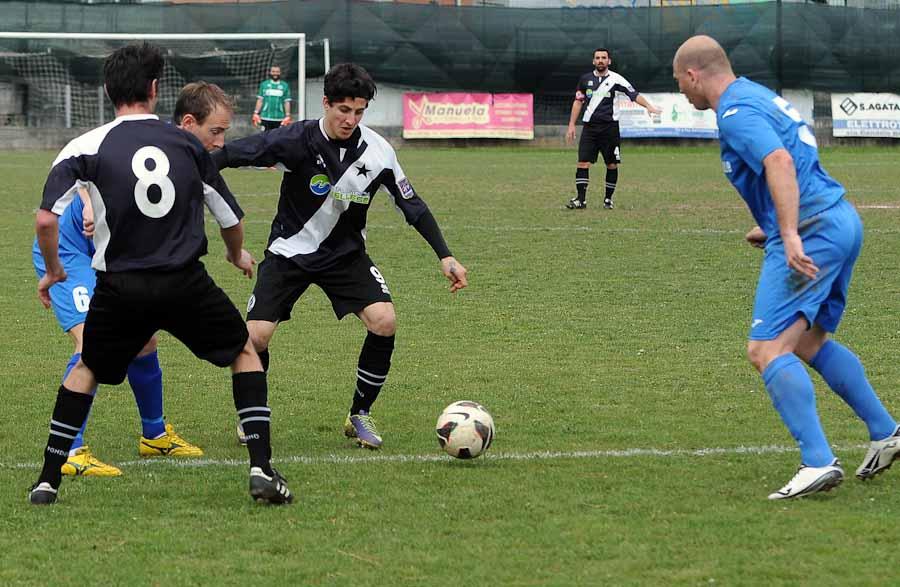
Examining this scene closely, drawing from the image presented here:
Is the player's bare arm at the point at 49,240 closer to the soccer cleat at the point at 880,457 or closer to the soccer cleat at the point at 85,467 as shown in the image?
the soccer cleat at the point at 85,467

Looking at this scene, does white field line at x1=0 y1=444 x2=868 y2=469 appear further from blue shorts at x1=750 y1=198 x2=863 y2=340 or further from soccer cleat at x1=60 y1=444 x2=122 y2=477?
blue shorts at x1=750 y1=198 x2=863 y2=340

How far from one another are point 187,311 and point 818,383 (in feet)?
11.9

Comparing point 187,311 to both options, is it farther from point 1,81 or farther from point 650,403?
point 1,81

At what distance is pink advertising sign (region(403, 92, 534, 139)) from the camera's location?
29.4 m

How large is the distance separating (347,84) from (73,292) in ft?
4.60

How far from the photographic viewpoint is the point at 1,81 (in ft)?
93.5

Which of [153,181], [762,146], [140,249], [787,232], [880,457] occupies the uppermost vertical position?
[762,146]

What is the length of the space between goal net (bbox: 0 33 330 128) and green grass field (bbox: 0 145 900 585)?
16.9m

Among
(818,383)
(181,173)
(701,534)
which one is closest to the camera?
(701,534)

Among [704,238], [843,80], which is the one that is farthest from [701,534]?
[843,80]

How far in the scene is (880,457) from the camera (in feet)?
16.3

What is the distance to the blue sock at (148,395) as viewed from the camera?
566cm

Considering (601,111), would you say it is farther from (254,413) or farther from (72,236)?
(254,413)

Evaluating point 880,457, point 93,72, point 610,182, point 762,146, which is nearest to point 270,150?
point 762,146
